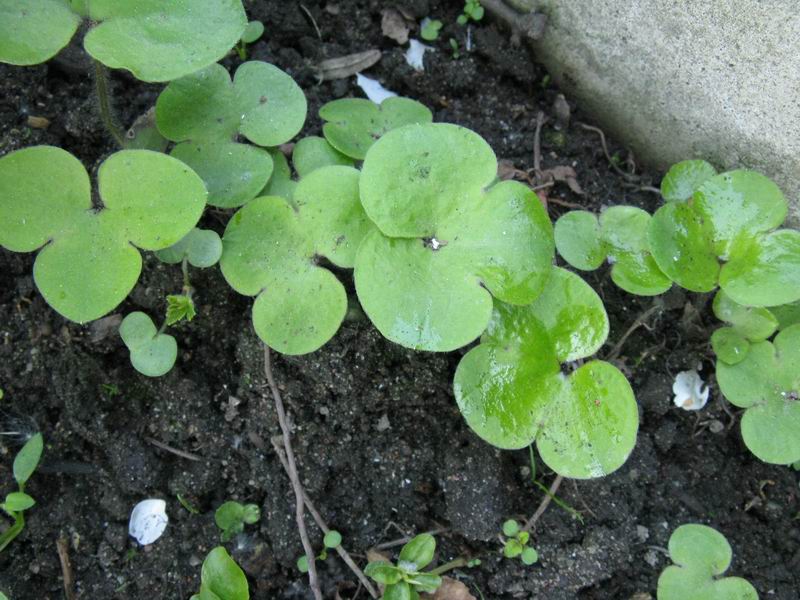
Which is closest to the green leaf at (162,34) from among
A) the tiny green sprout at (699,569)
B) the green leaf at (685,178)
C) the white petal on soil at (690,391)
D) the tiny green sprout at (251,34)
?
the tiny green sprout at (251,34)

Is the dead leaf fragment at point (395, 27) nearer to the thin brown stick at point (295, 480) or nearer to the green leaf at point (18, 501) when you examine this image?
the thin brown stick at point (295, 480)

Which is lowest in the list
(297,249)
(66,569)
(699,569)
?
(66,569)

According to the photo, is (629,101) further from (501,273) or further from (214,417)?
(214,417)

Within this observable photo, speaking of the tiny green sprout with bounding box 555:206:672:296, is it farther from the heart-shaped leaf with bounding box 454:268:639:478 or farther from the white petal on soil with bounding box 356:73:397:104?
the white petal on soil with bounding box 356:73:397:104

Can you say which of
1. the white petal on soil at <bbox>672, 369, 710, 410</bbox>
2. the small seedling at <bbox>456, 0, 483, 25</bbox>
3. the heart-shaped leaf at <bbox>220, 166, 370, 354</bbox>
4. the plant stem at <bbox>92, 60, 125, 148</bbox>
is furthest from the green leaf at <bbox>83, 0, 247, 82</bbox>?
the white petal on soil at <bbox>672, 369, 710, 410</bbox>

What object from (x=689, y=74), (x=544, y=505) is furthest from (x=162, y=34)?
(x=544, y=505)

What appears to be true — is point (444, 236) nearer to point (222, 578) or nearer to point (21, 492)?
point (222, 578)
